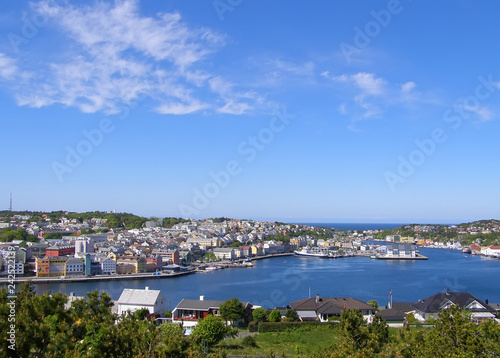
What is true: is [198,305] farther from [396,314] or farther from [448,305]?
[448,305]

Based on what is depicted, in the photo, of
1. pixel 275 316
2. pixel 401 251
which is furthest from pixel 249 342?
pixel 401 251

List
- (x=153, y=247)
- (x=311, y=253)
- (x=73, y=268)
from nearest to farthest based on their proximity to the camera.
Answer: (x=73, y=268) → (x=153, y=247) → (x=311, y=253)

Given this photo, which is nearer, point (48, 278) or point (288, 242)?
point (48, 278)

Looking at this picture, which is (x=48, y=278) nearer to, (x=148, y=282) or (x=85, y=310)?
(x=148, y=282)

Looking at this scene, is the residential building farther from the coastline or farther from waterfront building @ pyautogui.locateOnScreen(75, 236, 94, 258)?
waterfront building @ pyautogui.locateOnScreen(75, 236, 94, 258)

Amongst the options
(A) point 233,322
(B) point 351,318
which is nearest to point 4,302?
(B) point 351,318

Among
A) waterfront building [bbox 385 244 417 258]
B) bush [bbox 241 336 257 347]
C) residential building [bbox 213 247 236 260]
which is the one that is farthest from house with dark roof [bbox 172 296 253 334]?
waterfront building [bbox 385 244 417 258]
